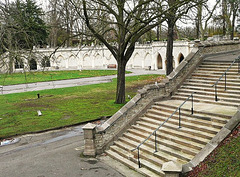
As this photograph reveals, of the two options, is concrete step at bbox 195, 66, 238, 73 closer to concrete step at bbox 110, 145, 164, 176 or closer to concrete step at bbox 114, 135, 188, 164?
concrete step at bbox 114, 135, 188, 164

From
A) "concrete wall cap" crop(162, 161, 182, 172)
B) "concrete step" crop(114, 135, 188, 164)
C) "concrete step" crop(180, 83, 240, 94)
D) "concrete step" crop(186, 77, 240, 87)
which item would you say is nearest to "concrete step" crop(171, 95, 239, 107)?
"concrete step" crop(180, 83, 240, 94)

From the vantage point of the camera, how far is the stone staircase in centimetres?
1089

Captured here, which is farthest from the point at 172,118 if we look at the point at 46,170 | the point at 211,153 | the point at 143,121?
the point at 46,170

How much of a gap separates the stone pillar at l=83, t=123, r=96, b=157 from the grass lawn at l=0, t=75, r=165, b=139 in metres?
5.45

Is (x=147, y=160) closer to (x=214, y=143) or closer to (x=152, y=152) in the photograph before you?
(x=152, y=152)

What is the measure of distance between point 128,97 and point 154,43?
3279cm

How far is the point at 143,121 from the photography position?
14211mm

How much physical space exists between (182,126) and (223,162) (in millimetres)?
3372

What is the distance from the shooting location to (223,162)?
9102 mm

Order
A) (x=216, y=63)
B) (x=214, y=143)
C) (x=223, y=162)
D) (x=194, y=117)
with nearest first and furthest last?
(x=223, y=162) < (x=214, y=143) < (x=194, y=117) < (x=216, y=63)

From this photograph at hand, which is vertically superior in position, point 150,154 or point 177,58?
point 177,58

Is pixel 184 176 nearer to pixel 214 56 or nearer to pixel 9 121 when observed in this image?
pixel 214 56

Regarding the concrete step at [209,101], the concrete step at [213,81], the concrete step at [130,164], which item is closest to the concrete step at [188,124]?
the concrete step at [209,101]

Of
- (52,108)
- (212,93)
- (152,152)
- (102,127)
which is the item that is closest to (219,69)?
(212,93)
